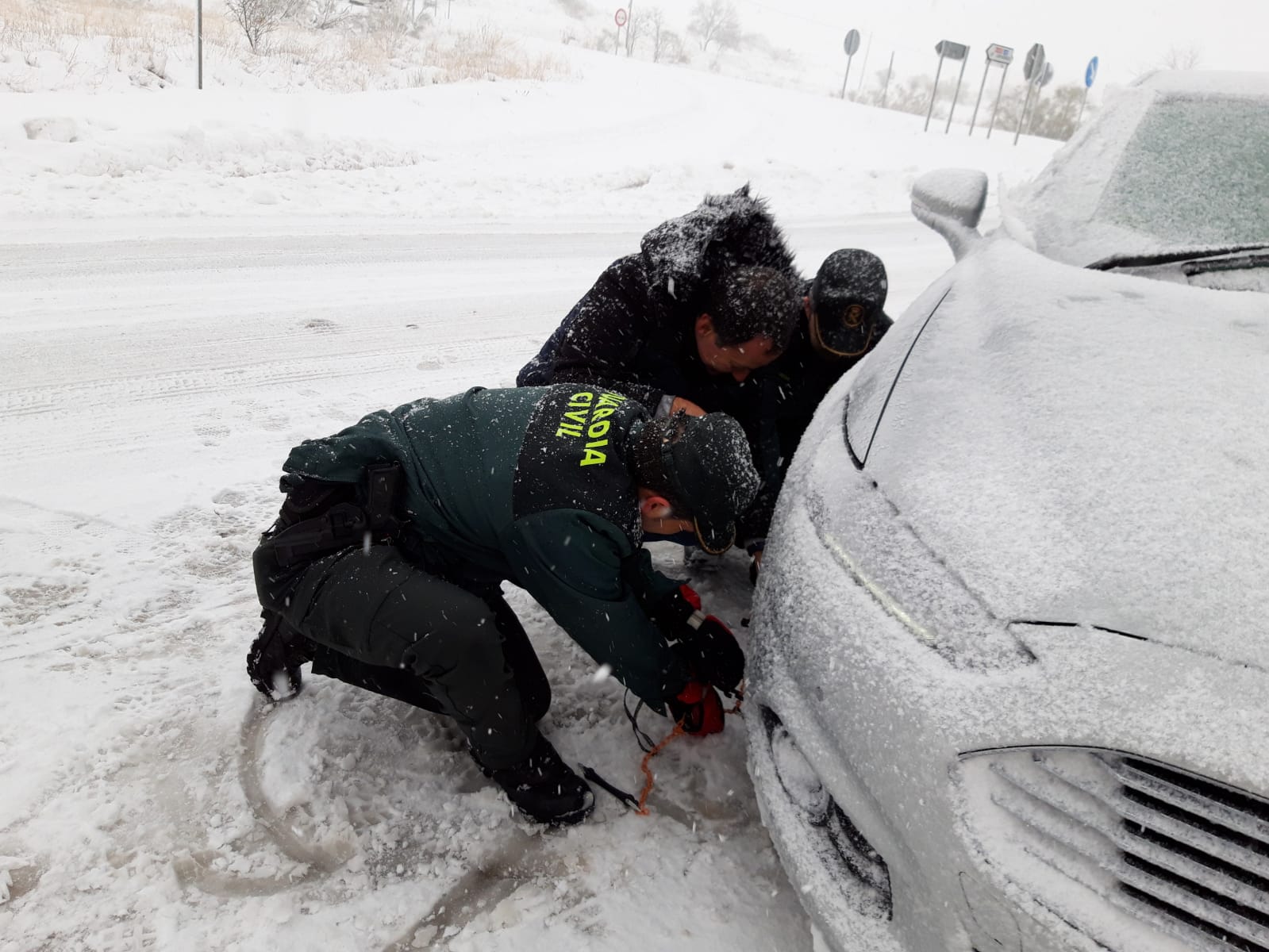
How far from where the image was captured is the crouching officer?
171 centimetres

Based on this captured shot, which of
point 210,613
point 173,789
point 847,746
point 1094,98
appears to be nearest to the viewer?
point 847,746

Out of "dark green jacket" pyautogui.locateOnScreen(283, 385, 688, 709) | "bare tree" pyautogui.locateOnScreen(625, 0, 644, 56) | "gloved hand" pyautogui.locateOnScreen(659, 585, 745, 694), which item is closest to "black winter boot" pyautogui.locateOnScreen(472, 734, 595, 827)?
"dark green jacket" pyautogui.locateOnScreen(283, 385, 688, 709)

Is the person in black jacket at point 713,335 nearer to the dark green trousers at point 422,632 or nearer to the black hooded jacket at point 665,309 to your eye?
the black hooded jacket at point 665,309

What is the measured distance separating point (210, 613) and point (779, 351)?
5.98 feet

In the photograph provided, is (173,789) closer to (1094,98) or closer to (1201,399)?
(1201,399)

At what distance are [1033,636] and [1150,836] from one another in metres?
0.28

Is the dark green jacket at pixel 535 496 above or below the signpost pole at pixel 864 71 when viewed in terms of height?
below

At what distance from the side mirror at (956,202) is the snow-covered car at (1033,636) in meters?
0.64

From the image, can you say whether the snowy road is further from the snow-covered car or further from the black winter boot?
the snow-covered car

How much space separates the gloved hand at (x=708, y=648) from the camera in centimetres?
200

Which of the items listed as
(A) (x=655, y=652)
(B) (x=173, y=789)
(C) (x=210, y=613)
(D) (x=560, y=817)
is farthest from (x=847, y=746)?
(C) (x=210, y=613)

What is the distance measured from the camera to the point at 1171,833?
3.38 ft

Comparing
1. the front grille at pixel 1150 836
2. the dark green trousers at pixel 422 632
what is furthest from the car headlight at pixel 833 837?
the dark green trousers at pixel 422 632

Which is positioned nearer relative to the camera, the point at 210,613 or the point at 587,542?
the point at 587,542
